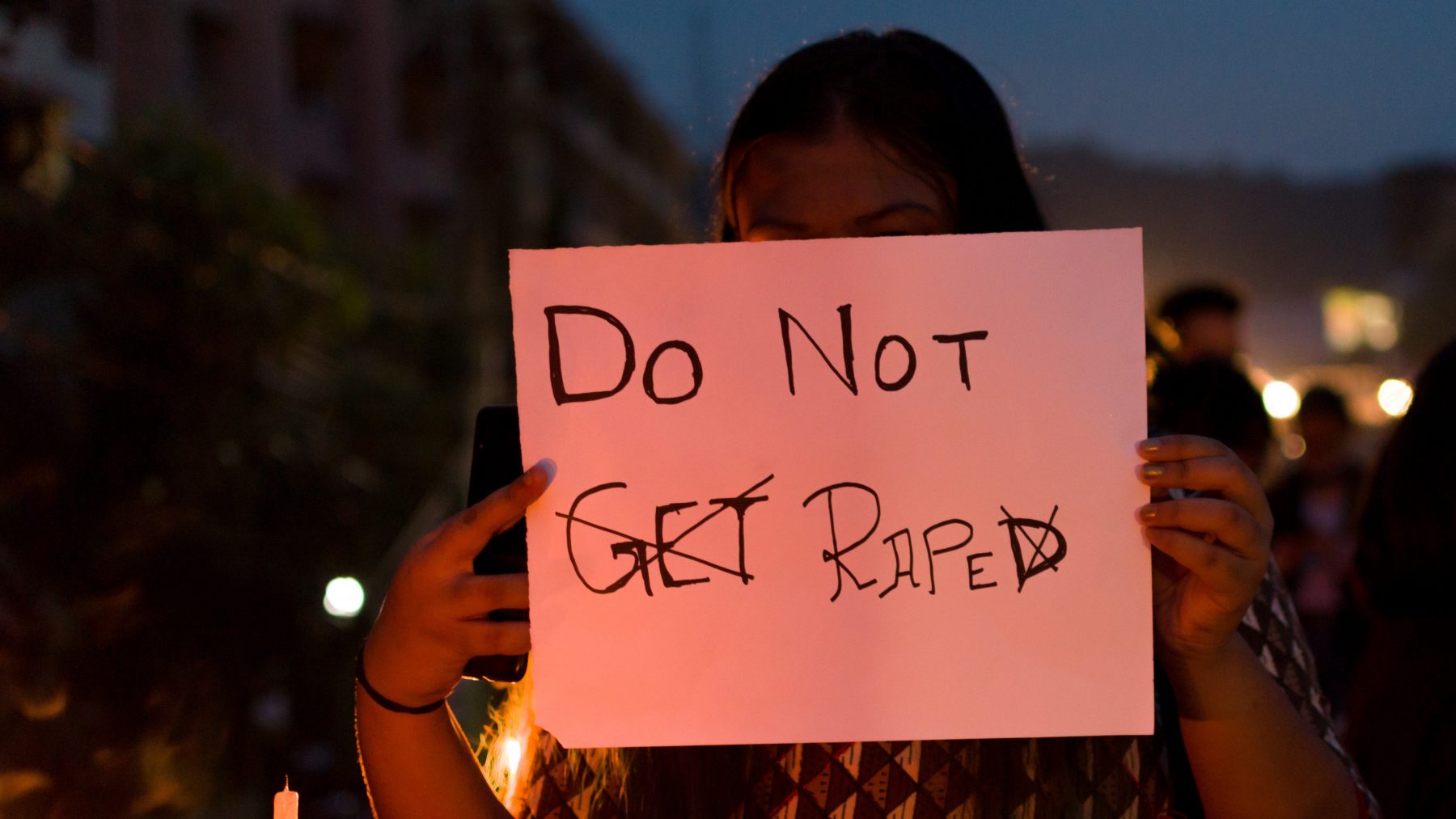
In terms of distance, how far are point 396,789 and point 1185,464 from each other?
858mm

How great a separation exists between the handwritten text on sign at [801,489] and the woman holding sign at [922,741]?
9 centimetres

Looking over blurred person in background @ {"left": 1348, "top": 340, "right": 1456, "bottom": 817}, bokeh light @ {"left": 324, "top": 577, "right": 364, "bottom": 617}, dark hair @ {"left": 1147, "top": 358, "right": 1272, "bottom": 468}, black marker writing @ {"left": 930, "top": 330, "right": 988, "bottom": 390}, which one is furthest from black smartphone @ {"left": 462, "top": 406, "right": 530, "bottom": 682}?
dark hair @ {"left": 1147, "top": 358, "right": 1272, "bottom": 468}

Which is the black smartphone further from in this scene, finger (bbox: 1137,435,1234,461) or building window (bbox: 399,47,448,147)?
building window (bbox: 399,47,448,147)

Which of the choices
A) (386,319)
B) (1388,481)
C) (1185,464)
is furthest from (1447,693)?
(386,319)

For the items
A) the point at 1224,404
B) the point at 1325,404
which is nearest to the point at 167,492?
the point at 1224,404

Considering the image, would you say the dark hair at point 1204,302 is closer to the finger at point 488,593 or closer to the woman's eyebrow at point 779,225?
the woman's eyebrow at point 779,225

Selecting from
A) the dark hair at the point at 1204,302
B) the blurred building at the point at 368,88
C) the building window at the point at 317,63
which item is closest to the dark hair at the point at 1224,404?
the dark hair at the point at 1204,302

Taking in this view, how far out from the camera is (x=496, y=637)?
48.4 inches

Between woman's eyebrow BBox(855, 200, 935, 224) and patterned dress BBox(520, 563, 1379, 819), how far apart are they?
0.56m

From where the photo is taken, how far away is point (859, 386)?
4.14 feet

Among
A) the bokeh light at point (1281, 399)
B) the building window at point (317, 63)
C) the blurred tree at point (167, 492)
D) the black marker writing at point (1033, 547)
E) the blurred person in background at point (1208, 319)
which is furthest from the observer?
the building window at point (317, 63)

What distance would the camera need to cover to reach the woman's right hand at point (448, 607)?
119 centimetres

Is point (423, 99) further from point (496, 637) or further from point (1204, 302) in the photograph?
point (496, 637)

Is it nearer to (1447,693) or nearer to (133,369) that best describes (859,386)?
(1447,693)
